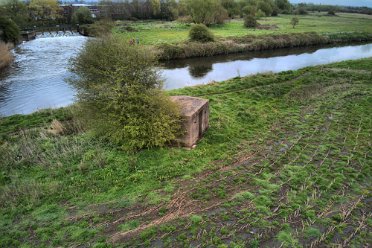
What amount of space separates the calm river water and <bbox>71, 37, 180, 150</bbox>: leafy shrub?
20.9 feet

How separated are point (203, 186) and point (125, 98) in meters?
5.56

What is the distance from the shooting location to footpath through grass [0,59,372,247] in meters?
9.30

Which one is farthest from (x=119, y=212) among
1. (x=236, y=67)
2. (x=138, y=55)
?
(x=236, y=67)

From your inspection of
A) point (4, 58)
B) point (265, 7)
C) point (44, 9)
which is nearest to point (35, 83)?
point (4, 58)

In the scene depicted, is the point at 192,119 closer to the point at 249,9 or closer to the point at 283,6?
the point at 249,9

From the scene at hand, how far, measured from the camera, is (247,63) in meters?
41.1

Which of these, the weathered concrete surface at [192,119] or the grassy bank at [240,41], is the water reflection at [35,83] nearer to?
the weathered concrete surface at [192,119]

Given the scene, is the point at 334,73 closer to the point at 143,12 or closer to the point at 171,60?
the point at 171,60

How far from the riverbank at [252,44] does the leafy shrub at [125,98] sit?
74.6 ft

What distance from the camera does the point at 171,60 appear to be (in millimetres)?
42094

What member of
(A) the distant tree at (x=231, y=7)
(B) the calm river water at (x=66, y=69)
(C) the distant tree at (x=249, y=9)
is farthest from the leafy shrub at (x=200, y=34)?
(A) the distant tree at (x=231, y=7)

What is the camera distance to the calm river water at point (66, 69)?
88.6 ft

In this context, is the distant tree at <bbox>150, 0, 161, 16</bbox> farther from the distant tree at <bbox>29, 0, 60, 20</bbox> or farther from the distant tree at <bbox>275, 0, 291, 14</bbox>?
the distant tree at <bbox>275, 0, 291, 14</bbox>

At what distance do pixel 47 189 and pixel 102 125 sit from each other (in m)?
4.26
